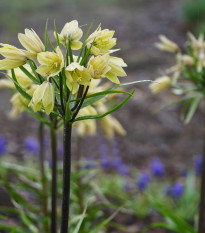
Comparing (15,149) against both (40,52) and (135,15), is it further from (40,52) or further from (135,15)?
(135,15)

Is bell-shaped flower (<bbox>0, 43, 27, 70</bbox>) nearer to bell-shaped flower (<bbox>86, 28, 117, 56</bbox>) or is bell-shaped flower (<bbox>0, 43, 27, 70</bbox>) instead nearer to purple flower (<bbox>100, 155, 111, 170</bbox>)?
bell-shaped flower (<bbox>86, 28, 117, 56</bbox>)

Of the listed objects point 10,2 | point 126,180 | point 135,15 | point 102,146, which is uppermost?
point 10,2

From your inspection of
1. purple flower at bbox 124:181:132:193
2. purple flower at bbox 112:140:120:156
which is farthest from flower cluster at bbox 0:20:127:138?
purple flower at bbox 112:140:120:156

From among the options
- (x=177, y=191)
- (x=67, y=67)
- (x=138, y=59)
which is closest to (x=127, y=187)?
(x=177, y=191)

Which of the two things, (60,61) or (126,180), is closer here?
(60,61)

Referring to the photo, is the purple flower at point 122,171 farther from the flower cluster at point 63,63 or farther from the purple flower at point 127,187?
the flower cluster at point 63,63

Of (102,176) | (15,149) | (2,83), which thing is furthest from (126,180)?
(2,83)

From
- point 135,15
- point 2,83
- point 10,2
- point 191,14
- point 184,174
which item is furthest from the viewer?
point 10,2
